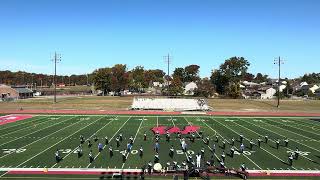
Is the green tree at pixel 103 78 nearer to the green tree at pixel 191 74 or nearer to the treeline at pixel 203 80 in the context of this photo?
the treeline at pixel 203 80

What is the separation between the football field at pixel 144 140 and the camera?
25000 millimetres

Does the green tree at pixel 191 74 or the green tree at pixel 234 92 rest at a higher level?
the green tree at pixel 191 74

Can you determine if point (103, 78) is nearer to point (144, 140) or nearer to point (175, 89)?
point (175, 89)

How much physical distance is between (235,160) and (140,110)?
34332 mm

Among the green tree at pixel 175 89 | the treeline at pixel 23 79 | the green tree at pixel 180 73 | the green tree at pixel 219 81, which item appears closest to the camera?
the green tree at pixel 175 89

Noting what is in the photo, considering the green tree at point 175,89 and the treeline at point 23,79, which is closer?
the green tree at point 175,89

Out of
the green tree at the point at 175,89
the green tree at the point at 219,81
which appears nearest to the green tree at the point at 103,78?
the green tree at the point at 175,89

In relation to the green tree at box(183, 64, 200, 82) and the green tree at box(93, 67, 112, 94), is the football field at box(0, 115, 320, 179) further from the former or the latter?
the green tree at box(183, 64, 200, 82)

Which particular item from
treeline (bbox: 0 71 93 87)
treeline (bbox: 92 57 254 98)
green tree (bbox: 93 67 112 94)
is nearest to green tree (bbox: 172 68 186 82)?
treeline (bbox: 92 57 254 98)

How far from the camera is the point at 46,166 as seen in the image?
23.8m

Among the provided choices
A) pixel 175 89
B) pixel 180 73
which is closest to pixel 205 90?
pixel 175 89

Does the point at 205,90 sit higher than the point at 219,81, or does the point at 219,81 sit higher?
the point at 219,81

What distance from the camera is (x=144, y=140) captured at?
32.8 meters

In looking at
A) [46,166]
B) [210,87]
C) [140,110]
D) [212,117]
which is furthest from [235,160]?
[210,87]
